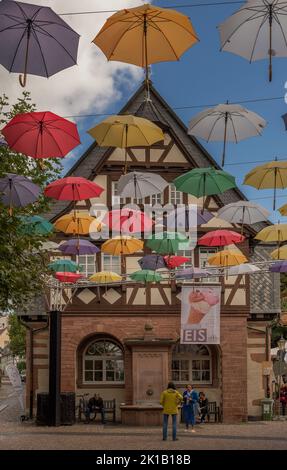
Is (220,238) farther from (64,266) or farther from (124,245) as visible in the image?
(64,266)

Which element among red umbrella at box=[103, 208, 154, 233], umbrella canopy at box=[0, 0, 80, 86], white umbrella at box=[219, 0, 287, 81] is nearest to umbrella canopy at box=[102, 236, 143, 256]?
red umbrella at box=[103, 208, 154, 233]

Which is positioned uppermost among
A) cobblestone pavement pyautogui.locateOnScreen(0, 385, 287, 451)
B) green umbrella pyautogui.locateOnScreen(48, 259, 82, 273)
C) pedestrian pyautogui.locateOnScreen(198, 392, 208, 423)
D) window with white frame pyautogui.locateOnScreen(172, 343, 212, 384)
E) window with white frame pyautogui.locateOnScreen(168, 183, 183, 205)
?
window with white frame pyautogui.locateOnScreen(168, 183, 183, 205)

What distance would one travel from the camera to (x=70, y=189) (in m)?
19.5

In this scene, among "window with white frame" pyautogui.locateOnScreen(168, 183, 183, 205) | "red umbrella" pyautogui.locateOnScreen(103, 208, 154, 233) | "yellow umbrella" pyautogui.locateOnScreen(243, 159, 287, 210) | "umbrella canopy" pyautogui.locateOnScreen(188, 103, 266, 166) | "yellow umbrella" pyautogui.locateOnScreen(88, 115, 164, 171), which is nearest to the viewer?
"umbrella canopy" pyautogui.locateOnScreen(188, 103, 266, 166)

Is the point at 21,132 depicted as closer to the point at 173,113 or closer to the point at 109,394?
the point at 109,394

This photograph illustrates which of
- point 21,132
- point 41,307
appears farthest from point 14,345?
point 21,132

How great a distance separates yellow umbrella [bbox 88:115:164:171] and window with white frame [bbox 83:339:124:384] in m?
17.9

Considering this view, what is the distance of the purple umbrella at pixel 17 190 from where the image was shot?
1762 centimetres

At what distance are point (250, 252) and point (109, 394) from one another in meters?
8.26

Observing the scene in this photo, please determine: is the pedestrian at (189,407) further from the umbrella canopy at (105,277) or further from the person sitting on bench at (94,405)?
the person sitting on bench at (94,405)

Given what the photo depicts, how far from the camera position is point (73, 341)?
104 feet

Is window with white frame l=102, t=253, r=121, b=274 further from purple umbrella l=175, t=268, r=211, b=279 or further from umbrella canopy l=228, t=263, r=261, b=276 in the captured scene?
umbrella canopy l=228, t=263, r=261, b=276

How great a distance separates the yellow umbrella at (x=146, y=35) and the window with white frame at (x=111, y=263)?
2010cm

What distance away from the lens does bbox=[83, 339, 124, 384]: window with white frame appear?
Result: 32375 mm
